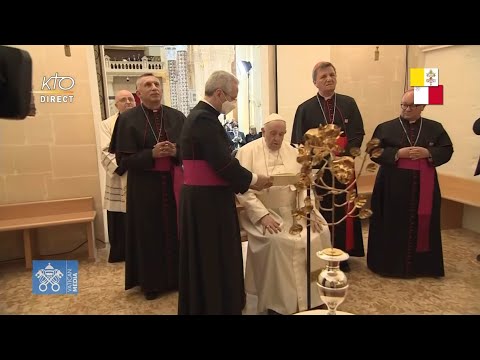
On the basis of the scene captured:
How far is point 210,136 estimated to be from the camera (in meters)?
2.08

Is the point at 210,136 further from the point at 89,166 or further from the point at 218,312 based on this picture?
the point at 89,166

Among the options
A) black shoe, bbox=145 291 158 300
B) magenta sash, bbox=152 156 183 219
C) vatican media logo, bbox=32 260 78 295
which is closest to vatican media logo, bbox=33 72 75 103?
magenta sash, bbox=152 156 183 219

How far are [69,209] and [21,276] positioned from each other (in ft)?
2.46

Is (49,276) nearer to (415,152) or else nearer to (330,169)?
(330,169)

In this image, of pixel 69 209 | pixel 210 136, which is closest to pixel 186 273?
pixel 210 136

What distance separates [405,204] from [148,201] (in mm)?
1975

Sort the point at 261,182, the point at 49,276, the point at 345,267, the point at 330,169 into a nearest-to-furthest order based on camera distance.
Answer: the point at 330,169
the point at 261,182
the point at 49,276
the point at 345,267

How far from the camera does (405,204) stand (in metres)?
3.07

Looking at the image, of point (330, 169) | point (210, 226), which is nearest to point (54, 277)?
point (210, 226)

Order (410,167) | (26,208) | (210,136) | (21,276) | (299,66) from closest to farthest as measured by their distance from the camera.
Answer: (210,136) → (410,167) → (21,276) → (26,208) → (299,66)

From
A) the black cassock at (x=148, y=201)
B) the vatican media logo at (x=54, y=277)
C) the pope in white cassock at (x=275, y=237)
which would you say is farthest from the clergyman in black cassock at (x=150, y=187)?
the pope in white cassock at (x=275, y=237)

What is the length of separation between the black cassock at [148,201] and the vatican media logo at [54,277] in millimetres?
393

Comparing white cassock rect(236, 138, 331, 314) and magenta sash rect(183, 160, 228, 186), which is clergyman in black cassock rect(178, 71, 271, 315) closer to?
magenta sash rect(183, 160, 228, 186)

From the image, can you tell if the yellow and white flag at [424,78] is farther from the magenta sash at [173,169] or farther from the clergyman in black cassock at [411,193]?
the magenta sash at [173,169]
